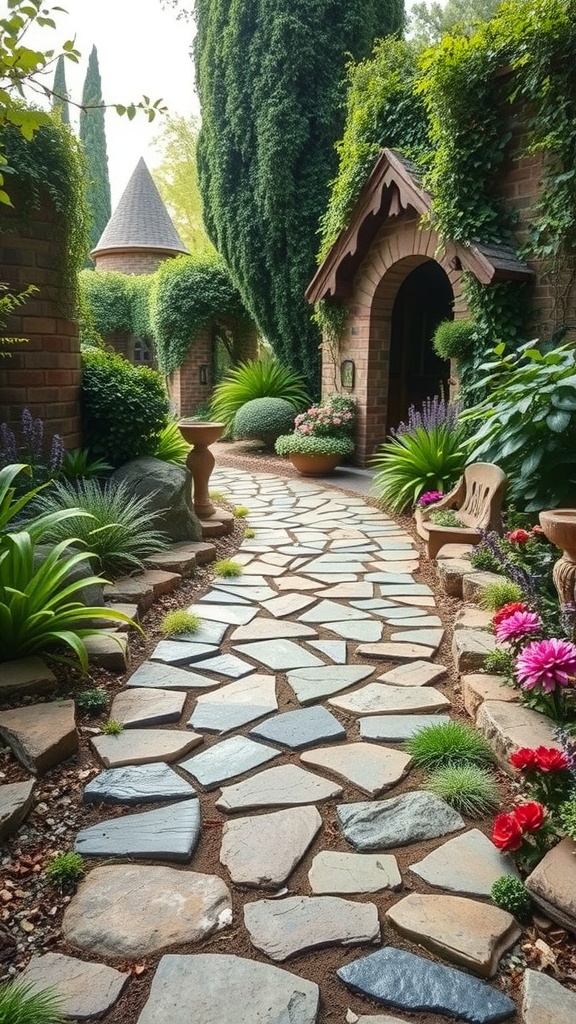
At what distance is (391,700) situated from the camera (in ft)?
9.77

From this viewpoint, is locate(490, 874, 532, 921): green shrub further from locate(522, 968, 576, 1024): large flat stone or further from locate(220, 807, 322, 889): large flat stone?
locate(220, 807, 322, 889): large flat stone

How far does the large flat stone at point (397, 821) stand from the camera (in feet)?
6.81

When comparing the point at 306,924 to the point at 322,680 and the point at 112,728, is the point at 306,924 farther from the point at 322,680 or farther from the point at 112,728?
the point at 322,680

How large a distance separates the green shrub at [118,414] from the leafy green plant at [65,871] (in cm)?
406

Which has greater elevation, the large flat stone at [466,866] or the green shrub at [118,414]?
the green shrub at [118,414]

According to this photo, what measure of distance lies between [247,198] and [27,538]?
32.7 feet

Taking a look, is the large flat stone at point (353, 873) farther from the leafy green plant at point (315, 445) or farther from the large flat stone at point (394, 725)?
the leafy green plant at point (315, 445)

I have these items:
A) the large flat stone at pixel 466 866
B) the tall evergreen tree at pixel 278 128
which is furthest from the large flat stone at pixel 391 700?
the tall evergreen tree at pixel 278 128

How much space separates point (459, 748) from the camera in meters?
2.50

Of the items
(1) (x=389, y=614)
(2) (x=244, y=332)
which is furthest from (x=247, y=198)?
(1) (x=389, y=614)

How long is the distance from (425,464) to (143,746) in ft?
14.3

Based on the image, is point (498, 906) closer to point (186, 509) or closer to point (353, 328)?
point (186, 509)

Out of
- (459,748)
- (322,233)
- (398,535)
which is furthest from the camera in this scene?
(322,233)

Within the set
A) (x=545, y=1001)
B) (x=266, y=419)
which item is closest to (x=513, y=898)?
(x=545, y=1001)
